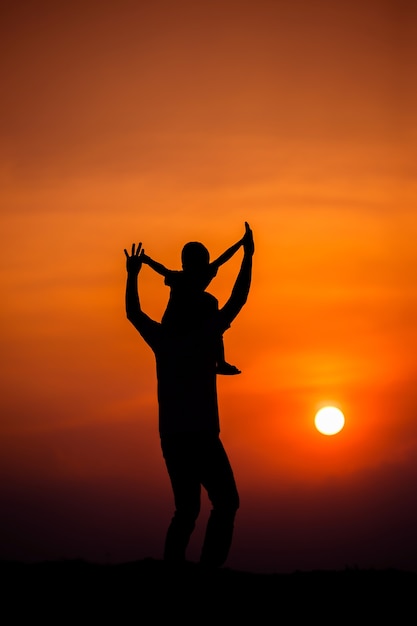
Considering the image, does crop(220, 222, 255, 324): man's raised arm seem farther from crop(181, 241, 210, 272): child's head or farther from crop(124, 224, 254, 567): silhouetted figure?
crop(181, 241, 210, 272): child's head

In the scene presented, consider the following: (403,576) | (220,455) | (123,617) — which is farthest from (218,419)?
(403,576)

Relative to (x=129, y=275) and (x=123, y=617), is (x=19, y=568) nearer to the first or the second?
(x=123, y=617)

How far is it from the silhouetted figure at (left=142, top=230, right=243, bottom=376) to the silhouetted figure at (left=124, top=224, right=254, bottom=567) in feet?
0.18

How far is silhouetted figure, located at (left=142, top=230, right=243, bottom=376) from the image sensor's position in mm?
8352

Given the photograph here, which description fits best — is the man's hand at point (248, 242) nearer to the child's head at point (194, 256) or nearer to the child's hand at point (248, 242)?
the child's hand at point (248, 242)

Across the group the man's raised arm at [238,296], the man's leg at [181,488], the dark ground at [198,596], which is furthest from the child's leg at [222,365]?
the dark ground at [198,596]

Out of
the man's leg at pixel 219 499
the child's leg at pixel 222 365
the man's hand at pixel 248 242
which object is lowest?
the man's leg at pixel 219 499

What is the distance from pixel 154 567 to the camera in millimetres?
9766

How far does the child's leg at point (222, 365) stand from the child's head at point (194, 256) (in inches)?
24.5

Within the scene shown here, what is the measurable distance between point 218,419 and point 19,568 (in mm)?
2984

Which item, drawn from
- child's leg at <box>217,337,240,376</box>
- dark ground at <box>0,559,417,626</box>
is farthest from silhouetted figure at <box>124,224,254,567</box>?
dark ground at <box>0,559,417,626</box>

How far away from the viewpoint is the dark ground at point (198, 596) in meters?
8.12

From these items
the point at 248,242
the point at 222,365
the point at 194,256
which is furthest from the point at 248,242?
the point at 222,365

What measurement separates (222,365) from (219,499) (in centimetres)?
109
